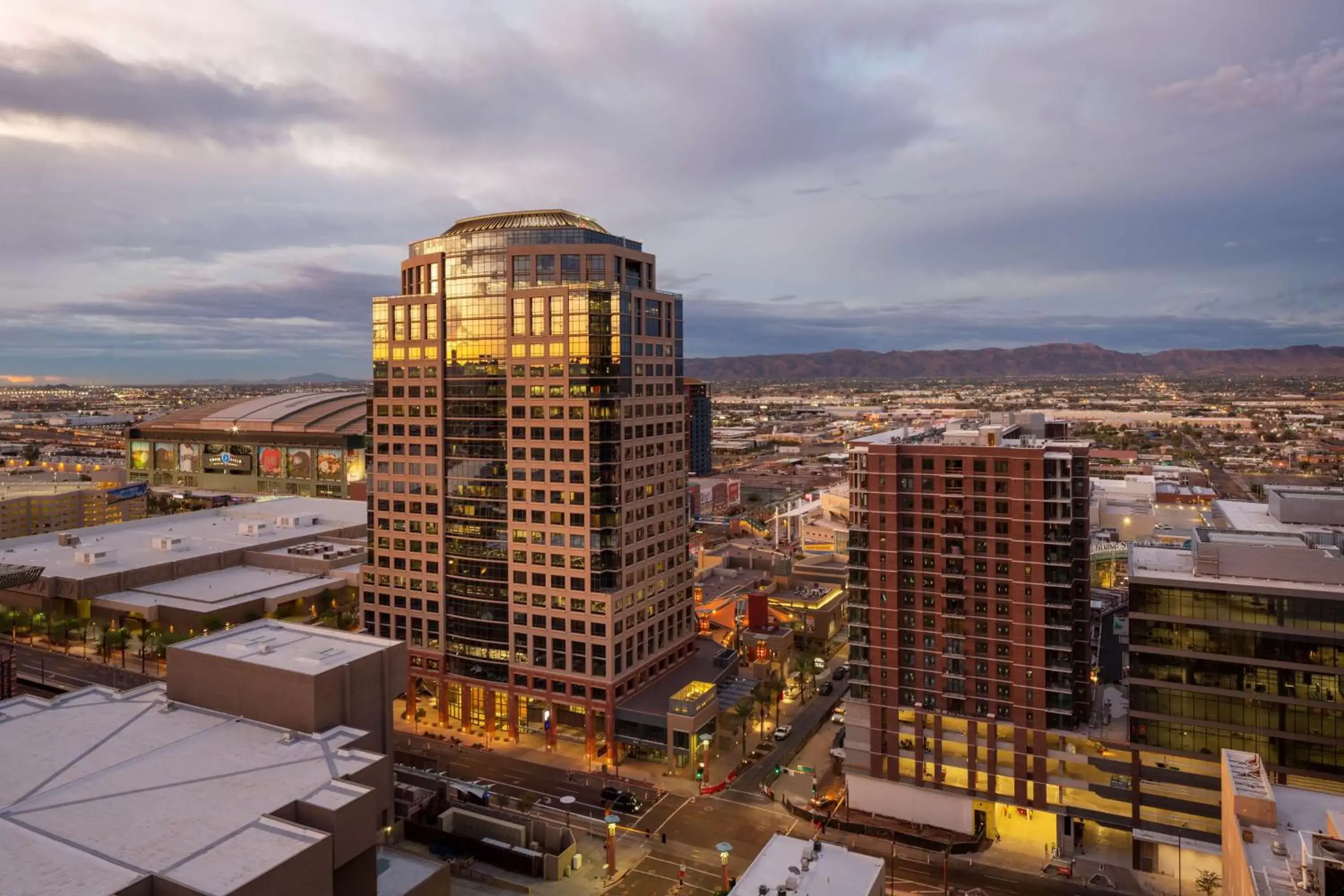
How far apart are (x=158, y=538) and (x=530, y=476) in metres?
111

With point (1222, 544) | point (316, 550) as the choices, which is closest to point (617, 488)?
point (1222, 544)

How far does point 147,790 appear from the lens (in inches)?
2191

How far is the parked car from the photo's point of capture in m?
82.0

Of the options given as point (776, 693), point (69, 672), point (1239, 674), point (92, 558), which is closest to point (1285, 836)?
point (1239, 674)

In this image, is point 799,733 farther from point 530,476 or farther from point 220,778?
point 220,778

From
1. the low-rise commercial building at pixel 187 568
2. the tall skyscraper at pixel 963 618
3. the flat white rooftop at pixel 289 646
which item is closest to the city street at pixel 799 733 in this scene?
the tall skyscraper at pixel 963 618

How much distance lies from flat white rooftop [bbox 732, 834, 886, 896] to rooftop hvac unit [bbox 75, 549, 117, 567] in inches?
5496

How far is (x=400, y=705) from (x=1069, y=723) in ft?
264

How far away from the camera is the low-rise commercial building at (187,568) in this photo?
135375 millimetres

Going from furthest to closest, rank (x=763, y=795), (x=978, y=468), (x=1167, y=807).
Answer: (x=763, y=795), (x=978, y=468), (x=1167, y=807)

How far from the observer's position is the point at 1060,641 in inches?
2938

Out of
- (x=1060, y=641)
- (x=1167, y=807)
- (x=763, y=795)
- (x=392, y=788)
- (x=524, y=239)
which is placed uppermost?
(x=524, y=239)

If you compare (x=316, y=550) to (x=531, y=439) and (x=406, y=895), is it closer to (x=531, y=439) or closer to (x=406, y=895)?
(x=531, y=439)

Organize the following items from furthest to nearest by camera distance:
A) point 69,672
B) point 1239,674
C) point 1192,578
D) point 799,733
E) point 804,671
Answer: point 69,672 < point 804,671 < point 799,733 < point 1192,578 < point 1239,674
